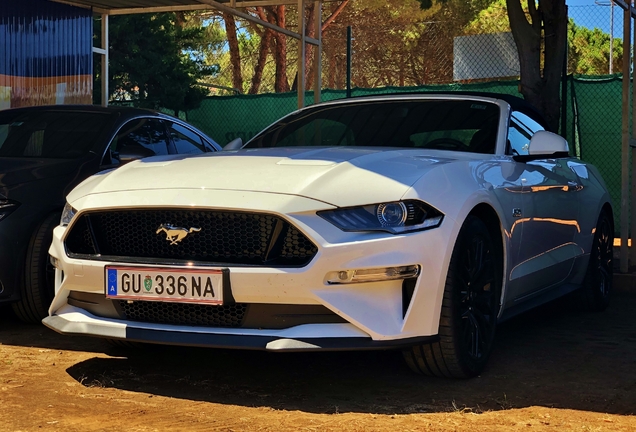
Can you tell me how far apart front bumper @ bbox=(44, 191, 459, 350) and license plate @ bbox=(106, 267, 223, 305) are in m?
0.10

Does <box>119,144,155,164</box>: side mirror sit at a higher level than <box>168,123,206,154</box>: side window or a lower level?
lower

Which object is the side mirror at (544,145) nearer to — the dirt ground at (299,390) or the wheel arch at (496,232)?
the wheel arch at (496,232)

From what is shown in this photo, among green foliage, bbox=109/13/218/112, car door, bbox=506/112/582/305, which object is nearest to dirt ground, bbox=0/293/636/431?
car door, bbox=506/112/582/305

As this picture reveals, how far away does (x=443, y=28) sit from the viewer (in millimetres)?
35281

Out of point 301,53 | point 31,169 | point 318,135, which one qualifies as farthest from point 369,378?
point 301,53

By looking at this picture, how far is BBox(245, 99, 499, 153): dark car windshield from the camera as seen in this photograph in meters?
5.38

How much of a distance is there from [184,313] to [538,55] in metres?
6.03

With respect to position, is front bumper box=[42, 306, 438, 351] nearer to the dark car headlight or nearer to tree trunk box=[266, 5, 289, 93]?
the dark car headlight

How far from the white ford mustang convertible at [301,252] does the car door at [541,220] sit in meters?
0.10

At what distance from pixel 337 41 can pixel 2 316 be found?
3062 centimetres

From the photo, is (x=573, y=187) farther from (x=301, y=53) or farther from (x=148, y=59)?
(x=148, y=59)

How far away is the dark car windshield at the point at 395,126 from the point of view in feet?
17.7

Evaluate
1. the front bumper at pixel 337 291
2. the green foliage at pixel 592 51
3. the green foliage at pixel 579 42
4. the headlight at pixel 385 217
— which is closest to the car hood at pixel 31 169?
the front bumper at pixel 337 291

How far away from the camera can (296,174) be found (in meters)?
4.21
